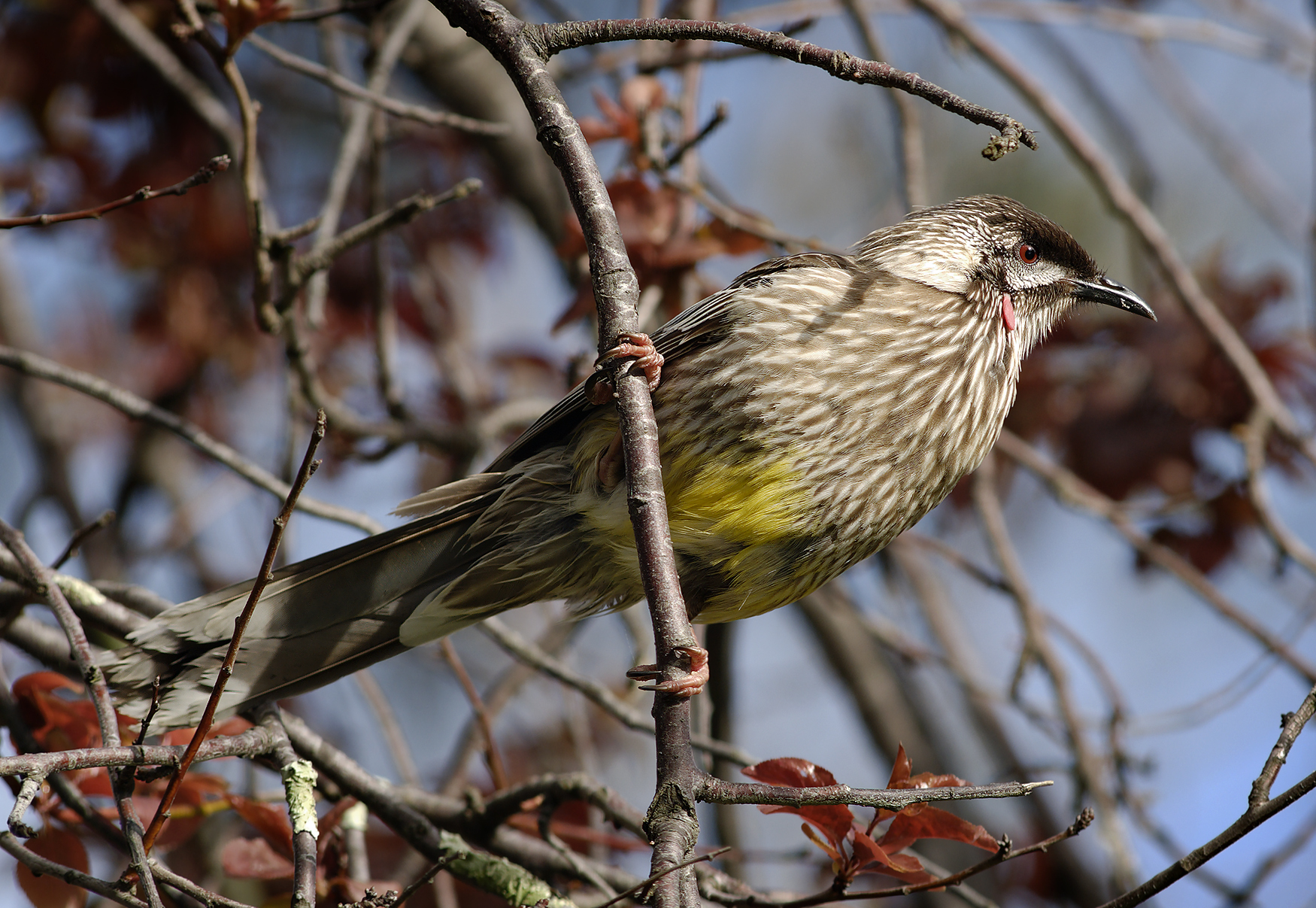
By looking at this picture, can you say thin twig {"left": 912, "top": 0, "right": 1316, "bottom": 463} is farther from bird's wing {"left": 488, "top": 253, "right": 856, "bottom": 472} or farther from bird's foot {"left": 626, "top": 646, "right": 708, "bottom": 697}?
bird's foot {"left": 626, "top": 646, "right": 708, "bottom": 697}

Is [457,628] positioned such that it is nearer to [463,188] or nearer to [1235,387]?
[463,188]

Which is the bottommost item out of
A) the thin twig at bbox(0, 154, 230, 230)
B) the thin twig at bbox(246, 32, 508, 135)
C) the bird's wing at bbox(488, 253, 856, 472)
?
the thin twig at bbox(0, 154, 230, 230)

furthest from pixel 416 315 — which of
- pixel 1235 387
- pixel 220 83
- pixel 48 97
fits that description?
pixel 1235 387

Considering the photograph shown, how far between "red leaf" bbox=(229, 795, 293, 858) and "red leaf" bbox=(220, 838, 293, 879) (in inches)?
0.8

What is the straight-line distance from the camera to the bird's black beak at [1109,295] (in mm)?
3152

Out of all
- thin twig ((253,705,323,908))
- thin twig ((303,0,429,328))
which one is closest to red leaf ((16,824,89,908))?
thin twig ((253,705,323,908))

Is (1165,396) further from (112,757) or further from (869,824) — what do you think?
(112,757)

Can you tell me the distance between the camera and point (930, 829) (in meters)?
1.89

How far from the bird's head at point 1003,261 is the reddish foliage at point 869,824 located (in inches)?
60.9

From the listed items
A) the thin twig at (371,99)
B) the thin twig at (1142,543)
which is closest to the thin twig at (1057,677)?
the thin twig at (1142,543)

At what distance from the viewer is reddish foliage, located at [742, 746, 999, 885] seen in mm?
1854

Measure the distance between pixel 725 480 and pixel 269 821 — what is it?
1.17 metres

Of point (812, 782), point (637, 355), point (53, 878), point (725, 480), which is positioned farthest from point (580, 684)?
point (53, 878)

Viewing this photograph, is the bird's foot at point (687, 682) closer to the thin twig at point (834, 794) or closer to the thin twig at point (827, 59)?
the thin twig at point (834, 794)
